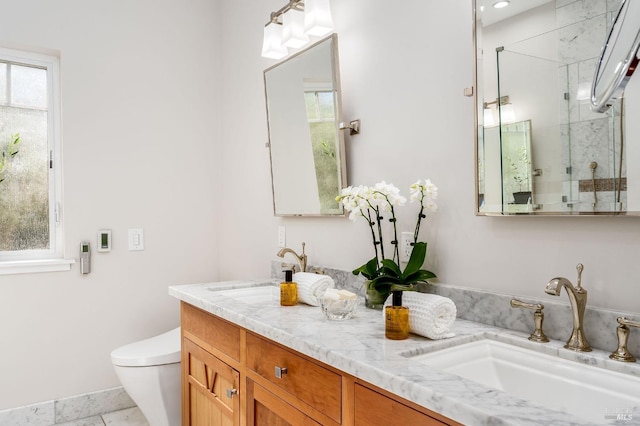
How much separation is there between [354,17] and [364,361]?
1.44m

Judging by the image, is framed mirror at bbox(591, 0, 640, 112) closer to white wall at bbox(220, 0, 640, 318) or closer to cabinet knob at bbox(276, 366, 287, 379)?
white wall at bbox(220, 0, 640, 318)

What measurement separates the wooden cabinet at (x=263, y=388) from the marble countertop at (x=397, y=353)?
4 centimetres

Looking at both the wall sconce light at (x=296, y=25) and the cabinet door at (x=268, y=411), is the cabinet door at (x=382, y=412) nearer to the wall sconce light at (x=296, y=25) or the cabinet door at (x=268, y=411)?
the cabinet door at (x=268, y=411)

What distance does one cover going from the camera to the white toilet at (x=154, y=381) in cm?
213

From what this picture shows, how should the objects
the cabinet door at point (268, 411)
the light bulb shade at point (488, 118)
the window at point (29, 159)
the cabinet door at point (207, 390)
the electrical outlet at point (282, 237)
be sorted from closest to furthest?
1. the cabinet door at point (268, 411)
2. the light bulb shade at point (488, 118)
3. the cabinet door at point (207, 390)
4. the electrical outlet at point (282, 237)
5. the window at point (29, 159)

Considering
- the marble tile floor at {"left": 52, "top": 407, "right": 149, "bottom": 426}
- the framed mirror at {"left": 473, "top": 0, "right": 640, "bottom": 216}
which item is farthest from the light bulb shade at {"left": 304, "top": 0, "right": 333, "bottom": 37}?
the marble tile floor at {"left": 52, "top": 407, "right": 149, "bottom": 426}

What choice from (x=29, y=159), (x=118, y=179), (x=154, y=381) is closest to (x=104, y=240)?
(x=118, y=179)

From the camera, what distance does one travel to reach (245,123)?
108 inches

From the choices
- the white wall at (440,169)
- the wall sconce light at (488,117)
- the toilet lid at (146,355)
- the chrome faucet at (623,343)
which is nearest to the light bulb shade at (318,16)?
the white wall at (440,169)

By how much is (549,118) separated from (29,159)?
2579mm

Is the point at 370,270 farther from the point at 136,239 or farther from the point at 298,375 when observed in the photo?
the point at 136,239

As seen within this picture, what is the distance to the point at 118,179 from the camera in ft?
8.85

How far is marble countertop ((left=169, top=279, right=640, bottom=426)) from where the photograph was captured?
2.46 feet

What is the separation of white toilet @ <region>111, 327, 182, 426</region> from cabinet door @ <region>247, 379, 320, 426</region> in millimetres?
855
